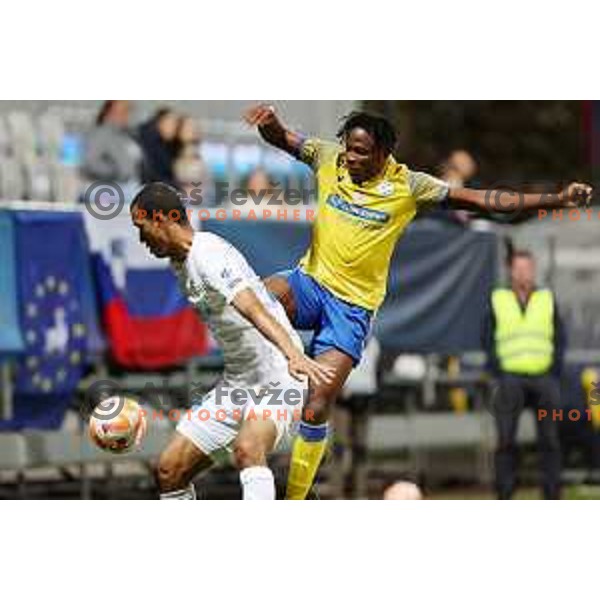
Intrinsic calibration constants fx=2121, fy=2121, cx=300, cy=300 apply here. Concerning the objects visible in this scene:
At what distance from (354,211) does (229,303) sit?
98 cm

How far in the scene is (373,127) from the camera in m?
12.8

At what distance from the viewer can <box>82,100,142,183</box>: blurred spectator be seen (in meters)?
15.7

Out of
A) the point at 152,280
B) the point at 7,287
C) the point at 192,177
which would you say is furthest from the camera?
the point at 152,280

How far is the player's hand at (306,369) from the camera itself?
12.3 metres

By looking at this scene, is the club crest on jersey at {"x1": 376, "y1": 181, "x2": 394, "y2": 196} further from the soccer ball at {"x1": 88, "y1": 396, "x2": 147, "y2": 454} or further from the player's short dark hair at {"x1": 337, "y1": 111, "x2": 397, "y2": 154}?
the soccer ball at {"x1": 88, "y1": 396, "x2": 147, "y2": 454}

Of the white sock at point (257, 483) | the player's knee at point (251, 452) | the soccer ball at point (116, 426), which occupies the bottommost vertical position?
the white sock at point (257, 483)

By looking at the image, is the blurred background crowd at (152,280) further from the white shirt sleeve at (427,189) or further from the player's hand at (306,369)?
the player's hand at (306,369)

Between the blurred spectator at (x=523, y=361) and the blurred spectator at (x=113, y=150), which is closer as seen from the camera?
the blurred spectator at (x=113, y=150)

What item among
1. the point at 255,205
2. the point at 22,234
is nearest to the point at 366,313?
the point at 255,205

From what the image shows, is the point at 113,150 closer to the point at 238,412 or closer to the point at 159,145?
the point at 159,145

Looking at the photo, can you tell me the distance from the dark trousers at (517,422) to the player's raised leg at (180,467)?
177 inches

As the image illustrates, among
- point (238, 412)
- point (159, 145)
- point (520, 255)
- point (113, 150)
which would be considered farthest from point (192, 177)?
point (238, 412)

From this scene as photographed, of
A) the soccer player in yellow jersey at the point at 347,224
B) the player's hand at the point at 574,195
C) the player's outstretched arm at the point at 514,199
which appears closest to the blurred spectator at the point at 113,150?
the soccer player in yellow jersey at the point at 347,224

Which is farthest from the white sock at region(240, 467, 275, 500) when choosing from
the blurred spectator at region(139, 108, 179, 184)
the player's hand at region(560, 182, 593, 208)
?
the blurred spectator at region(139, 108, 179, 184)
